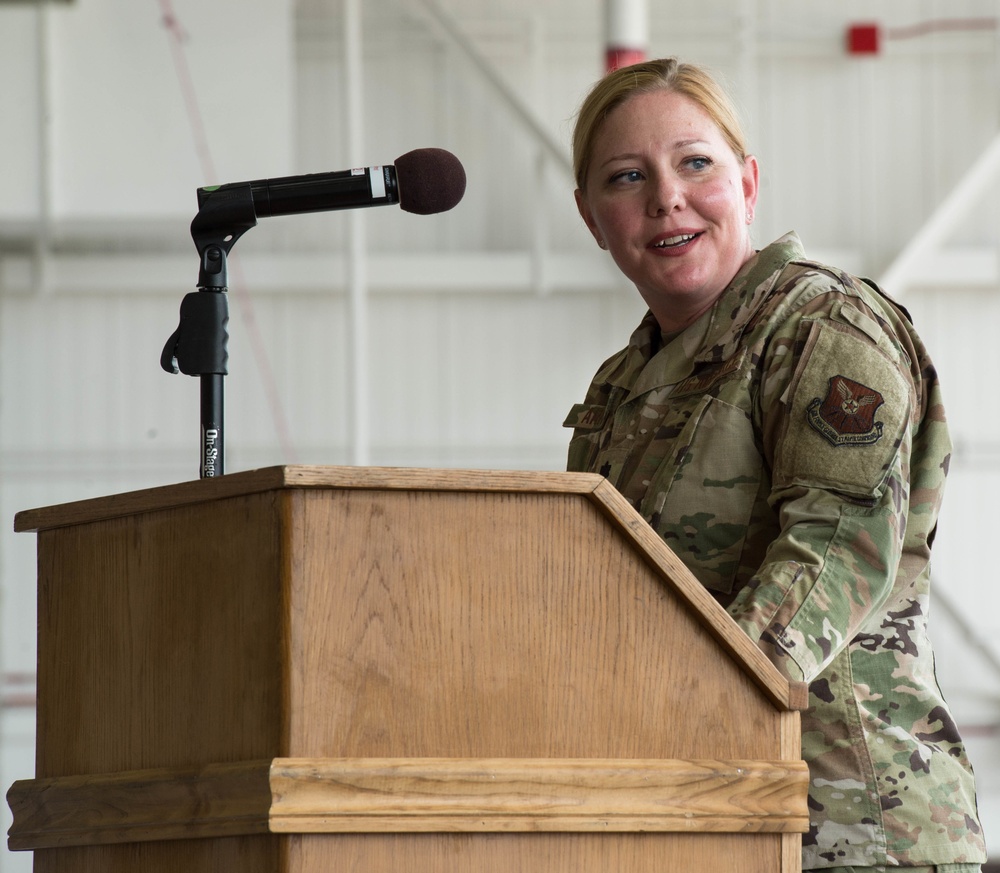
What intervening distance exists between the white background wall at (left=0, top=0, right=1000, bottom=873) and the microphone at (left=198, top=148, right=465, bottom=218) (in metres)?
5.24

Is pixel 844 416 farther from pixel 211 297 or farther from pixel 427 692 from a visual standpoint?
pixel 211 297

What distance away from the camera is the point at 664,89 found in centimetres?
147

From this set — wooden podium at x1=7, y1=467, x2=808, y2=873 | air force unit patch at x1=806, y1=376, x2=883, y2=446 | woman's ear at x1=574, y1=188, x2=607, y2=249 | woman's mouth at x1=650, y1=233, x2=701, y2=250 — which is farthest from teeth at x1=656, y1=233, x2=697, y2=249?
wooden podium at x1=7, y1=467, x2=808, y2=873

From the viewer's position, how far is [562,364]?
23.4 feet

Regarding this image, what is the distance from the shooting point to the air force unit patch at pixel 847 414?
1171 millimetres

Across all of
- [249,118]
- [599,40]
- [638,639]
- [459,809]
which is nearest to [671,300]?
[638,639]

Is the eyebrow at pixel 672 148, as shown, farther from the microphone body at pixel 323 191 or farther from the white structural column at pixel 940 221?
the white structural column at pixel 940 221

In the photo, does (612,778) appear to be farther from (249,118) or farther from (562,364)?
(562,364)

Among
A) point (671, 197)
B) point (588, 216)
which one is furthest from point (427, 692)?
point (588, 216)

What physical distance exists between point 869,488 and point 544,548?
31 centimetres

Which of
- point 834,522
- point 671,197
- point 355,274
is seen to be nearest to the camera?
point 834,522

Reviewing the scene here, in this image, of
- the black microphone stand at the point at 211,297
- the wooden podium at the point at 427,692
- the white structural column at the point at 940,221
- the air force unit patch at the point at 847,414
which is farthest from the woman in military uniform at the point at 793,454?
the white structural column at the point at 940,221

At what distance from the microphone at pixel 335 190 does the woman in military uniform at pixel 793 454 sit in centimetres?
22

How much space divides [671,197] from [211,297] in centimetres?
46
